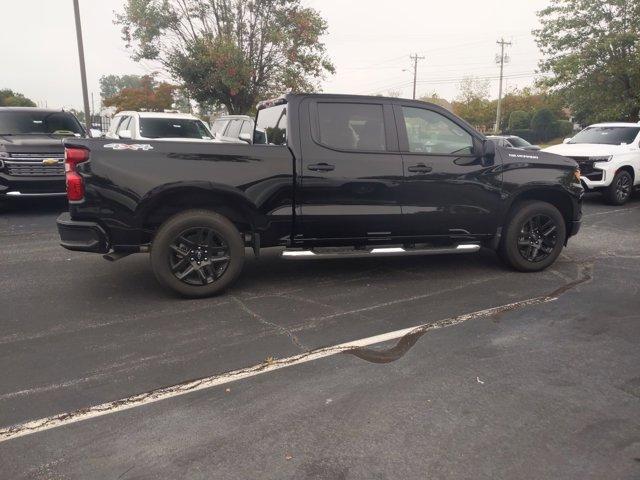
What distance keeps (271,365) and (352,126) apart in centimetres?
271

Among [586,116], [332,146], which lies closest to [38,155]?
[332,146]

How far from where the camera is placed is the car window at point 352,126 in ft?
17.2

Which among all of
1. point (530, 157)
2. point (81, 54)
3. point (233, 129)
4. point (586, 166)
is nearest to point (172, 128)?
point (233, 129)

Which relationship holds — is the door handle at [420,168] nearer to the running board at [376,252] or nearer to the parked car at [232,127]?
the running board at [376,252]

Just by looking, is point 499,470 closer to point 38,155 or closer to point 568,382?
point 568,382

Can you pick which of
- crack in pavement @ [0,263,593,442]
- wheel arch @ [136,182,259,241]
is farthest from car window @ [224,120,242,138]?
crack in pavement @ [0,263,593,442]

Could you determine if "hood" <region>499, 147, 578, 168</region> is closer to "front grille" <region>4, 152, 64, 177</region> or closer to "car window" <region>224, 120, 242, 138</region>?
"front grille" <region>4, 152, 64, 177</region>

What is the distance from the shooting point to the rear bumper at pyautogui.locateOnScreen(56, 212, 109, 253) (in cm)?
468

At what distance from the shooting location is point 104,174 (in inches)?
181

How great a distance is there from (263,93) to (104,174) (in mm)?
18755

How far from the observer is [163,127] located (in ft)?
40.5

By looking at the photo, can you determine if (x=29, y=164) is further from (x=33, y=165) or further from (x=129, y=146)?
(x=129, y=146)

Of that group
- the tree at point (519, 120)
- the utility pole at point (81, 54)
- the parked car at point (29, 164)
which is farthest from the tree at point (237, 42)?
the tree at point (519, 120)

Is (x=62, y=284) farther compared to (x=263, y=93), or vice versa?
(x=263, y=93)
